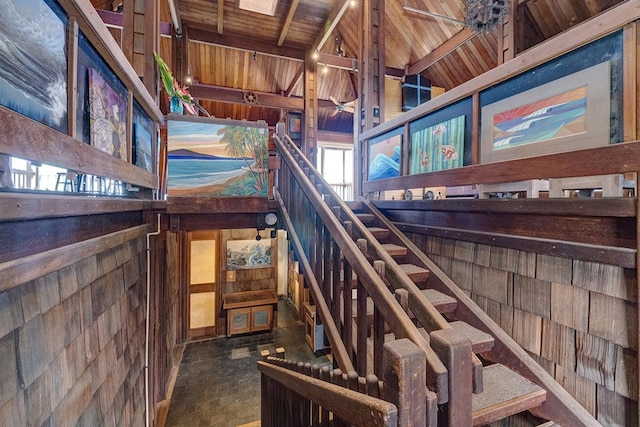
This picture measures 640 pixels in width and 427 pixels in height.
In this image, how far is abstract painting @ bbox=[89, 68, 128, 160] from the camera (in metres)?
1.32

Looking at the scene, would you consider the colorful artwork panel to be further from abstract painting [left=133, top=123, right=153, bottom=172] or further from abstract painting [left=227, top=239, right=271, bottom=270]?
abstract painting [left=227, top=239, right=271, bottom=270]

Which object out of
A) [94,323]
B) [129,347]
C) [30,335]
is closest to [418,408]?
[30,335]

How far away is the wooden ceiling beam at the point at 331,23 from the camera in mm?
4490

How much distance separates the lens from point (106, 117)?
1457 millimetres

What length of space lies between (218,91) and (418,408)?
680cm

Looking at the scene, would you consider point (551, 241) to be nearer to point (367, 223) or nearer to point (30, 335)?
point (367, 223)

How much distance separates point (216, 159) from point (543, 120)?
2.58m

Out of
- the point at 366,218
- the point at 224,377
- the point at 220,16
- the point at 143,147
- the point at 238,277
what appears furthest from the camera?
the point at 238,277

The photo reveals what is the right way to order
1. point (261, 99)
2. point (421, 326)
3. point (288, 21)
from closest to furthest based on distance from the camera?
point (421, 326) < point (288, 21) < point (261, 99)

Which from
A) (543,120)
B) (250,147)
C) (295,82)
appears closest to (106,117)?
(250,147)

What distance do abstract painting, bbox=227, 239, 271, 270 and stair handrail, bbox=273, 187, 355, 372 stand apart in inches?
159

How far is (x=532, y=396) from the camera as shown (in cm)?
131

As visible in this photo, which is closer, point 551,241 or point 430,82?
point 551,241

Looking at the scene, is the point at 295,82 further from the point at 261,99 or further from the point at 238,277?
the point at 238,277
